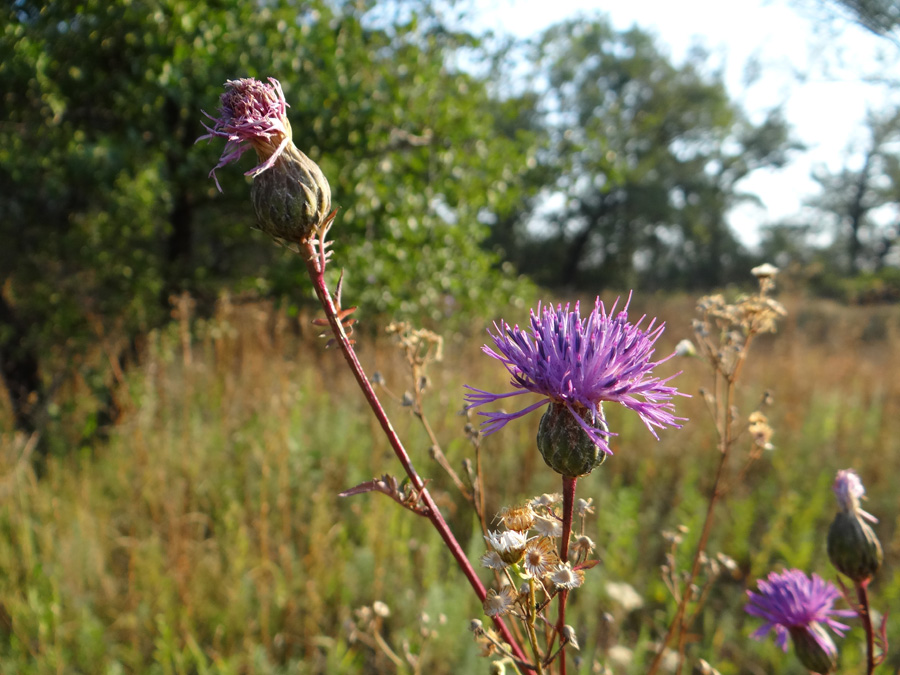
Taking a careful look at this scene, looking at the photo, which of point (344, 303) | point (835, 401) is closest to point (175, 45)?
point (344, 303)

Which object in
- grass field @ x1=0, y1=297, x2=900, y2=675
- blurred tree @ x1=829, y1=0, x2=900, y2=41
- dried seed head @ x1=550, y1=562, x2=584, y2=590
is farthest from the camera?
blurred tree @ x1=829, y1=0, x2=900, y2=41

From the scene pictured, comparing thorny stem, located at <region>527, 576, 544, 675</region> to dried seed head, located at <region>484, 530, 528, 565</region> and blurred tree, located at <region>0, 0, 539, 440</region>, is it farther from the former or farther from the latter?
blurred tree, located at <region>0, 0, 539, 440</region>

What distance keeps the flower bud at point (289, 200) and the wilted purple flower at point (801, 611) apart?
1.04 meters

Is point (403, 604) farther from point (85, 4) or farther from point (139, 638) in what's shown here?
point (85, 4)

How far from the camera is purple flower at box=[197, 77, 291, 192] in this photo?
77cm

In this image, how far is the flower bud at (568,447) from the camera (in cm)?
75

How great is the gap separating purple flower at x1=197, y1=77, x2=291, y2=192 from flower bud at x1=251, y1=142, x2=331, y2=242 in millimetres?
22

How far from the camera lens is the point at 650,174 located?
21.4 meters

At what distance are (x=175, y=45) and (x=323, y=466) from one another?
9.74 ft

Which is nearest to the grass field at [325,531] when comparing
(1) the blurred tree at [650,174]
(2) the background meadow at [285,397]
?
(2) the background meadow at [285,397]

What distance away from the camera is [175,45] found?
375 cm

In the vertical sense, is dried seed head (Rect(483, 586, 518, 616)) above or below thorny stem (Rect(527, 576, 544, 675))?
above

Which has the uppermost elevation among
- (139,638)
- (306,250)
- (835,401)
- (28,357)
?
(306,250)

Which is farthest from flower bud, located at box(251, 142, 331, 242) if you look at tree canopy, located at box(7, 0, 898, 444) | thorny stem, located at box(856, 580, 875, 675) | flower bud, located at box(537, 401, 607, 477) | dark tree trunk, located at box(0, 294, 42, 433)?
dark tree trunk, located at box(0, 294, 42, 433)
